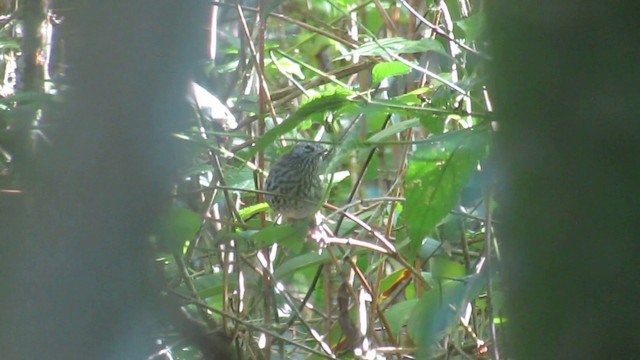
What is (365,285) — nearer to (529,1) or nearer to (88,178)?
(88,178)

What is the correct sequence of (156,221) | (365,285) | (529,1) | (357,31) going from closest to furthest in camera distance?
(529,1) < (156,221) < (365,285) < (357,31)

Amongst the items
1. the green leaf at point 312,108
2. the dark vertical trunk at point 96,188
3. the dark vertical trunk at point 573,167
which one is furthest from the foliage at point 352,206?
the dark vertical trunk at point 573,167

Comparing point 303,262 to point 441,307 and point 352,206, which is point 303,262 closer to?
point 352,206

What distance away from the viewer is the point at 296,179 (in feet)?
9.07

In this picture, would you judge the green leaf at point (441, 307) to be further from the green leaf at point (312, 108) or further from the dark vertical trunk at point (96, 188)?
the dark vertical trunk at point (96, 188)

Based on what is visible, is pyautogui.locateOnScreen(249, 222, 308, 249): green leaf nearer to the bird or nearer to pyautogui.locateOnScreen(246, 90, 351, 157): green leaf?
pyautogui.locateOnScreen(246, 90, 351, 157): green leaf

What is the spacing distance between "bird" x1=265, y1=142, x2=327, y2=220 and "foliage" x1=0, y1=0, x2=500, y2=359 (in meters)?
0.06

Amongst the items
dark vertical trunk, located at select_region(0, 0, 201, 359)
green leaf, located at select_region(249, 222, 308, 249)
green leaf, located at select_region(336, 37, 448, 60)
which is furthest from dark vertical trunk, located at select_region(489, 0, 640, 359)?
green leaf, located at select_region(249, 222, 308, 249)

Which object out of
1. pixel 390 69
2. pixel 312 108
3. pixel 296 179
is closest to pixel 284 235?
pixel 390 69

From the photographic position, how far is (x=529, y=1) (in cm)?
58

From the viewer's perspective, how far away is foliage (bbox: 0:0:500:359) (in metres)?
1.60

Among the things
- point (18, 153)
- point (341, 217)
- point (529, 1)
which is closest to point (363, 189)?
point (341, 217)

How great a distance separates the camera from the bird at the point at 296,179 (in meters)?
2.57

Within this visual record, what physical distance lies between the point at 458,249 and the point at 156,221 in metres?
1.89
